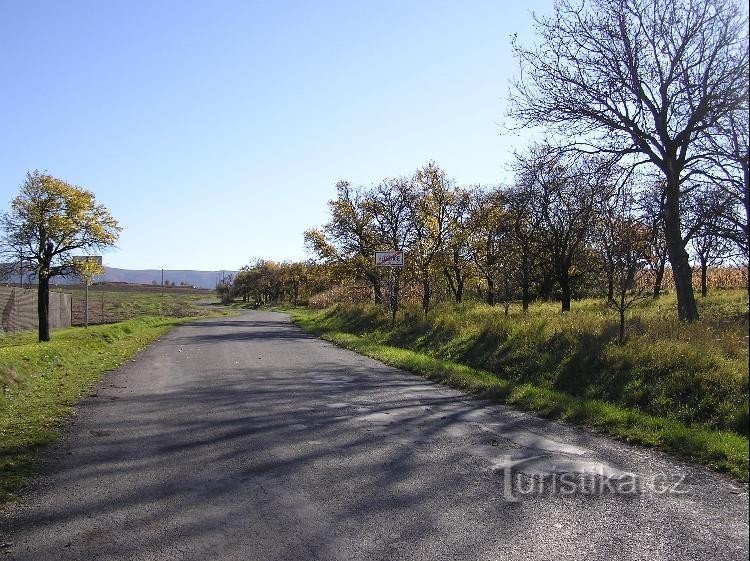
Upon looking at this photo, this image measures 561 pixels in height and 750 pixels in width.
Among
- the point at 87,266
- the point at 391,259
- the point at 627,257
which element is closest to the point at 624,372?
the point at 627,257

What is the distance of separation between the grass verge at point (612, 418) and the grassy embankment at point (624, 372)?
13mm

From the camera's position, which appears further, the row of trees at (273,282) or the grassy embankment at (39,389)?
the row of trees at (273,282)

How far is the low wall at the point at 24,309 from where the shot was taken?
24.1 m

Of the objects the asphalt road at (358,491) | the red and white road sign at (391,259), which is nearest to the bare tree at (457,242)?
the red and white road sign at (391,259)

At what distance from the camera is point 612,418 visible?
26.0 feet

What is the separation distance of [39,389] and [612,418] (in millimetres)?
9895

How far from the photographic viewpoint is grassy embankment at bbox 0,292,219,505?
6448mm

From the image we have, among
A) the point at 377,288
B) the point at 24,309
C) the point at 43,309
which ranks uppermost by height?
the point at 377,288

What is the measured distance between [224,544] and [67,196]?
2035 cm

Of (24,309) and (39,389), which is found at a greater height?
(24,309)

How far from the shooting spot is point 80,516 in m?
4.76

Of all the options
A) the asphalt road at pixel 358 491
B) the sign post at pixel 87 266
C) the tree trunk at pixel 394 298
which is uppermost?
the sign post at pixel 87 266

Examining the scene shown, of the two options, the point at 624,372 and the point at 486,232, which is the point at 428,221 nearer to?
the point at 486,232

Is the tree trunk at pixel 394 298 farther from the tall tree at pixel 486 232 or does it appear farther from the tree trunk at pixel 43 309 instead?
the tree trunk at pixel 43 309
